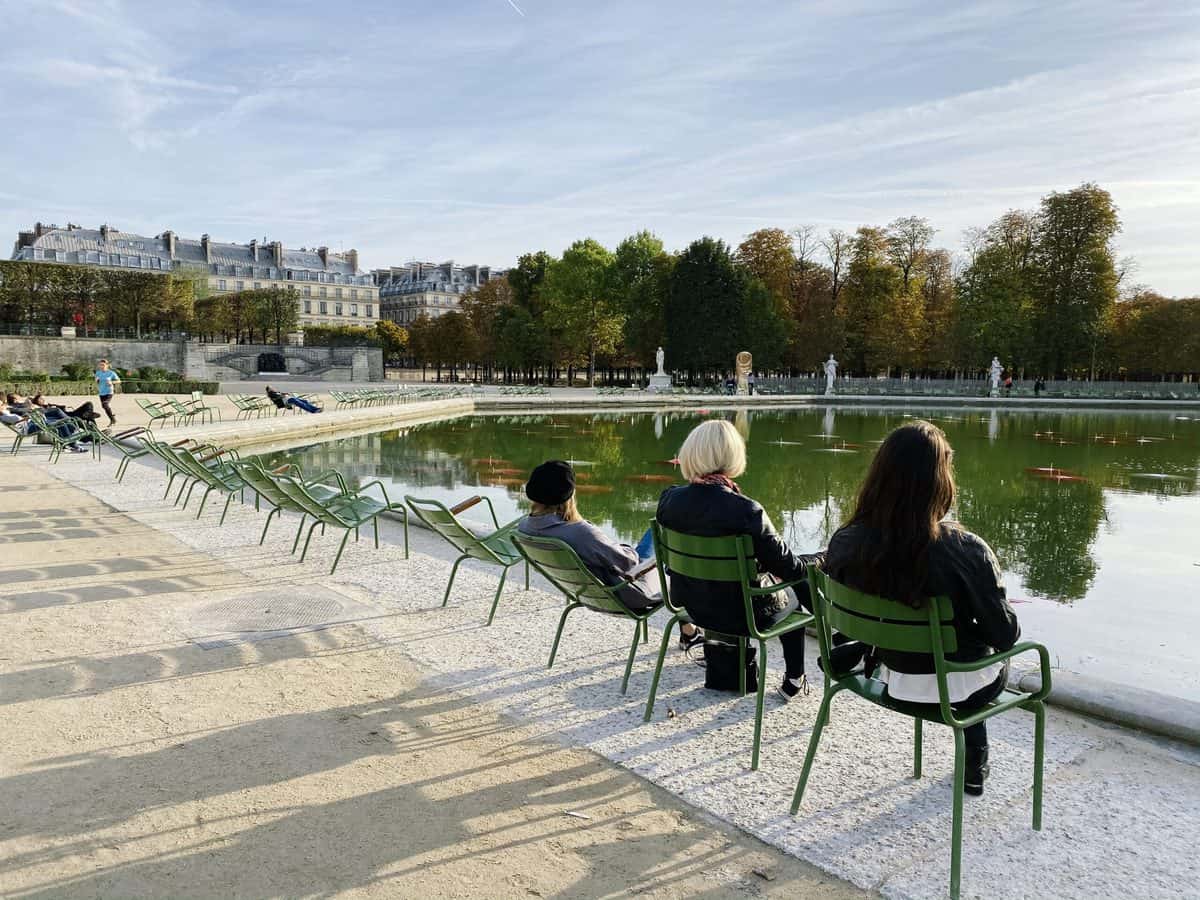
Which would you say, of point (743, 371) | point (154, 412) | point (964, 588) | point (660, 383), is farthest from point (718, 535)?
point (660, 383)

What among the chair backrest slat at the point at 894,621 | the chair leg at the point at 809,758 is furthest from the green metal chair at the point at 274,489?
the chair backrest slat at the point at 894,621

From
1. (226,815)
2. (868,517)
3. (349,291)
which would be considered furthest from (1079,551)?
(349,291)

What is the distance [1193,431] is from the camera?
83.7 ft

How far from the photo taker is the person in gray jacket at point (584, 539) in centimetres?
414

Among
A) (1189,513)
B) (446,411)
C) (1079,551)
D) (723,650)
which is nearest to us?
(723,650)

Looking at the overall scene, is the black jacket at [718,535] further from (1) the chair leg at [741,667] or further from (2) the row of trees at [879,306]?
(2) the row of trees at [879,306]

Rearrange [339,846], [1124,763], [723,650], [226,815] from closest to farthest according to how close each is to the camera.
A: [339,846]
[226,815]
[1124,763]
[723,650]

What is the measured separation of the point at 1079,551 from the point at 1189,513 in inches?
147

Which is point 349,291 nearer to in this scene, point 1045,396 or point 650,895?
point 1045,396

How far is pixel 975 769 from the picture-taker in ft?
9.76

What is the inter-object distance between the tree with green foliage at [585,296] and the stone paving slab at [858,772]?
165 ft

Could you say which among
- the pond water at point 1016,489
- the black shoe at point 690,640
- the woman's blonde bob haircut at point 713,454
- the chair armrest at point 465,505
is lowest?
the pond water at point 1016,489

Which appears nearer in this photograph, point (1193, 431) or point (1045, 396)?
point (1193, 431)

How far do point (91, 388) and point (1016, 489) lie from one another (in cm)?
2858
